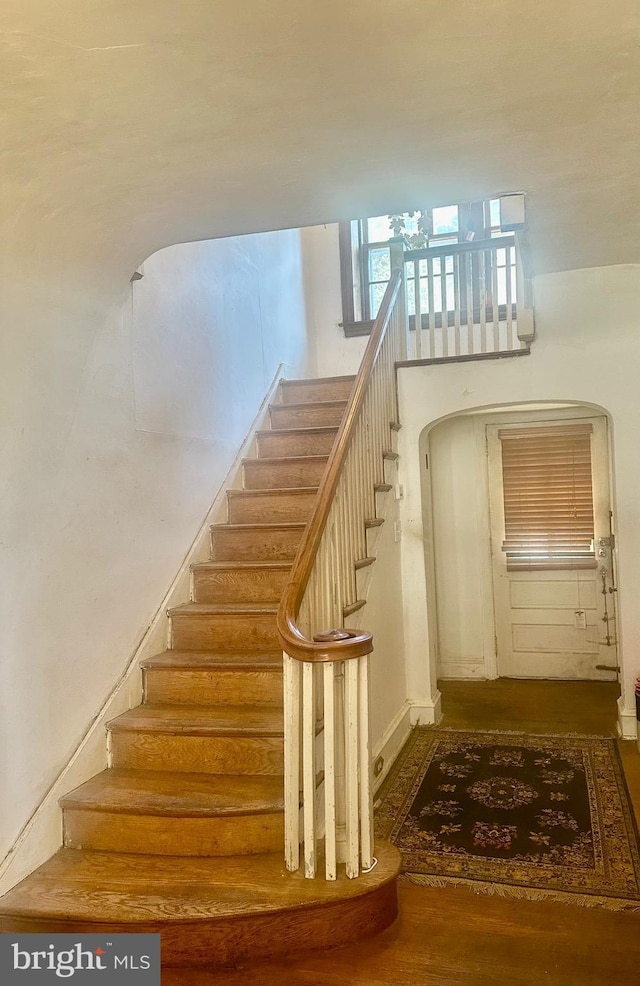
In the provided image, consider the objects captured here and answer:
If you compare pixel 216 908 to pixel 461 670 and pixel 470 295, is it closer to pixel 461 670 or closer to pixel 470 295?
pixel 461 670

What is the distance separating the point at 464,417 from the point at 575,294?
1.67 meters

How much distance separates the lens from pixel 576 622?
530 cm

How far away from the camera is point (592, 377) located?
400 cm

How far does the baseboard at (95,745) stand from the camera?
2.33 m

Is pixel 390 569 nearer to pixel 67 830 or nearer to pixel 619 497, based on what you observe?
pixel 619 497

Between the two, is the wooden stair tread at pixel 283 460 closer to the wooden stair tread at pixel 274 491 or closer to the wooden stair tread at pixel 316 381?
the wooden stair tread at pixel 274 491

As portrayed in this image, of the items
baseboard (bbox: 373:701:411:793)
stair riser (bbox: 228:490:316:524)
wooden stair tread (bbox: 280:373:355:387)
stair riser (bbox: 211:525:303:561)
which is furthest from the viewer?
wooden stair tread (bbox: 280:373:355:387)

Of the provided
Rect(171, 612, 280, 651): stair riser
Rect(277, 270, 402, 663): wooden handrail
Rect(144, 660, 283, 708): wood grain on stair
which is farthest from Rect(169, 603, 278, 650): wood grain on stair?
Rect(277, 270, 402, 663): wooden handrail

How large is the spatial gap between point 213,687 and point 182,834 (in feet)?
2.33

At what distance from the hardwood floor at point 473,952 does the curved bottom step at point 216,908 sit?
0.05 metres

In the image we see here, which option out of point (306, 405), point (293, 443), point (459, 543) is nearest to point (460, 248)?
point (306, 405)

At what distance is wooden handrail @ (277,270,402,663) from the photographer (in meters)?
2.16

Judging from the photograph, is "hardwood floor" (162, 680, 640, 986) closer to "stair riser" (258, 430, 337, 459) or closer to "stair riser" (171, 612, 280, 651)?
"stair riser" (171, 612, 280, 651)

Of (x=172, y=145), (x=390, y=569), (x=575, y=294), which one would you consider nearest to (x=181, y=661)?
(x=390, y=569)
